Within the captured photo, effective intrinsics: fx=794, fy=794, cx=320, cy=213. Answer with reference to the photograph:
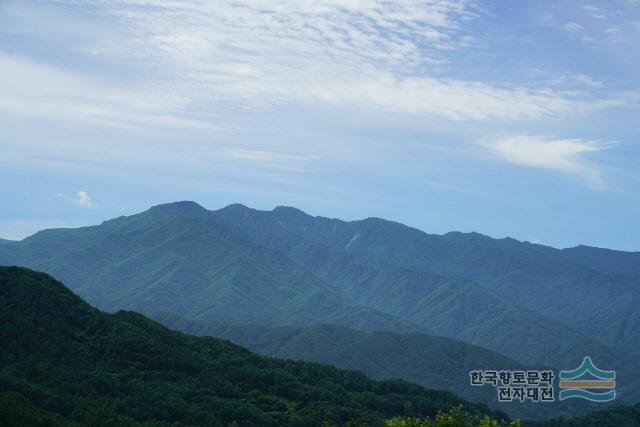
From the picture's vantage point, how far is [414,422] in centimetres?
8769

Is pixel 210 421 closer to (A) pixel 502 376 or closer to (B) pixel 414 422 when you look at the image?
(A) pixel 502 376

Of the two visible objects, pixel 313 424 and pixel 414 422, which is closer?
pixel 414 422

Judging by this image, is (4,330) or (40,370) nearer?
(40,370)

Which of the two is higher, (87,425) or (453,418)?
(453,418)

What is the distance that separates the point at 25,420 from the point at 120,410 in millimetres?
36837

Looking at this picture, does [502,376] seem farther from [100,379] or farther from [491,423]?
[100,379]

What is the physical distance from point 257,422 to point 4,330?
2628 inches

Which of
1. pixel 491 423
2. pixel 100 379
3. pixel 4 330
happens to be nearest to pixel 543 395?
pixel 491 423

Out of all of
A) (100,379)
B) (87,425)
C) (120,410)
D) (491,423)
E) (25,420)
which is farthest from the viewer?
(100,379)

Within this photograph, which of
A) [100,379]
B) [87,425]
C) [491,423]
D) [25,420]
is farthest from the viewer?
[100,379]

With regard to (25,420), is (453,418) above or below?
above

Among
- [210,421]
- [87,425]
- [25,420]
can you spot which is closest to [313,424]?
[210,421]

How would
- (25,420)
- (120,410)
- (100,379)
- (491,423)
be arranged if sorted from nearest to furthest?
(491,423) < (25,420) < (120,410) < (100,379)

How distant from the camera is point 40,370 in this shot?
184125mm
